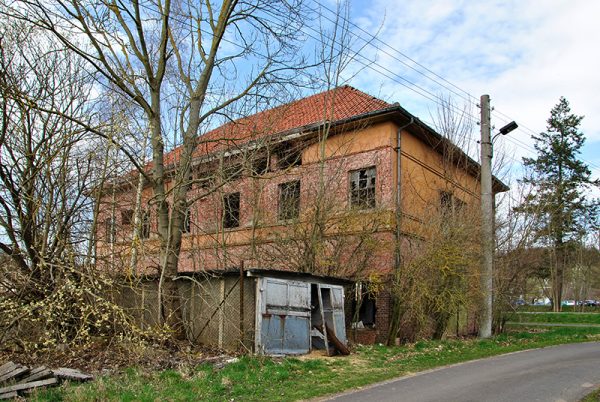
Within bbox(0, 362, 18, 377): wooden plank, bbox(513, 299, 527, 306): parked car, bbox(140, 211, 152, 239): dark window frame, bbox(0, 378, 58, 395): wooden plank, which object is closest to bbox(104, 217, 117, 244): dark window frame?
bbox(140, 211, 152, 239): dark window frame

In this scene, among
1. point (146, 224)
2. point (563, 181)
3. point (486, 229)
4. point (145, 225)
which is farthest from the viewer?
point (563, 181)

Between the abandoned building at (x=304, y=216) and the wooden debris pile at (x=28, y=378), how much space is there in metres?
3.09

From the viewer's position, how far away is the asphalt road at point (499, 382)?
→ 25.3 ft

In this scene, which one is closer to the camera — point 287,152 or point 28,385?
point 28,385

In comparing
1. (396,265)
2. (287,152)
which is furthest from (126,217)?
(396,265)

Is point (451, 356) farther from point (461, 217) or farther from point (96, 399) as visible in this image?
point (96, 399)

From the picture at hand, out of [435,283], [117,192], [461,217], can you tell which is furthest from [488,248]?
[117,192]

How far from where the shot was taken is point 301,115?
21.5 meters

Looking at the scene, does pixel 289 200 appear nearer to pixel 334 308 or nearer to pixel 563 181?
pixel 334 308

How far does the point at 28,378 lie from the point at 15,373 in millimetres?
224

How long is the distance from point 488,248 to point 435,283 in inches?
105

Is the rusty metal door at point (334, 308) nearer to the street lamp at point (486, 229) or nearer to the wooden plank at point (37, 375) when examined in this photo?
the street lamp at point (486, 229)

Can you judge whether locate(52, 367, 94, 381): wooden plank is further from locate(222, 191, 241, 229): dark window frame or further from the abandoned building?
locate(222, 191, 241, 229): dark window frame

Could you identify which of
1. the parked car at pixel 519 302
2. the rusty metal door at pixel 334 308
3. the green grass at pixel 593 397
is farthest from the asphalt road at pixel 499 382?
the parked car at pixel 519 302
